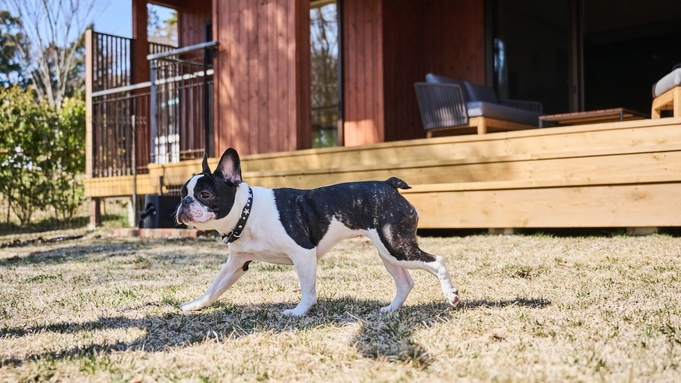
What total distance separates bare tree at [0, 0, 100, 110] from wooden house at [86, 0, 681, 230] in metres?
10.7

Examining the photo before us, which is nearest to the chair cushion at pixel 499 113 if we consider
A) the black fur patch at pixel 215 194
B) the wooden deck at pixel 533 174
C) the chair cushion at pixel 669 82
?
the wooden deck at pixel 533 174

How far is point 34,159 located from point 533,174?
8974 mm

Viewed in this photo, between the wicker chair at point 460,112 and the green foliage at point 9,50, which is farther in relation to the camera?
the green foliage at point 9,50

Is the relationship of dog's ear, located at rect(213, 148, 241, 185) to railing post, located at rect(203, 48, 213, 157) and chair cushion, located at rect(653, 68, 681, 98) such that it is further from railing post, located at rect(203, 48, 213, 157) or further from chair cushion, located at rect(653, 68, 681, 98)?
railing post, located at rect(203, 48, 213, 157)

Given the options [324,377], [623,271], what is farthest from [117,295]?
[623,271]

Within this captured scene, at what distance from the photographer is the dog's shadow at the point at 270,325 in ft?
9.16

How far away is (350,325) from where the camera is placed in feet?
10.7

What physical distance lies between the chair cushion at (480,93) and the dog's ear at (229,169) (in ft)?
23.3

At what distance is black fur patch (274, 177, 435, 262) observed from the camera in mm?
3521

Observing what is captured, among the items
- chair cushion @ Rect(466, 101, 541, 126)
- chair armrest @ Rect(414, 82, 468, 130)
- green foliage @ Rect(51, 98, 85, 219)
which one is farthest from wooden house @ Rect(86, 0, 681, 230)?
chair armrest @ Rect(414, 82, 468, 130)

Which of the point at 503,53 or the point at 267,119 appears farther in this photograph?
the point at 503,53

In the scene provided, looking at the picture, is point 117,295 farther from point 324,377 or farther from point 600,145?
point 600,145

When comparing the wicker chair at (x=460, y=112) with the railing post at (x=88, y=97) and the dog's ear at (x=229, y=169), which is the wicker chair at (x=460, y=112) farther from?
the railing post at (x=88, y=97)

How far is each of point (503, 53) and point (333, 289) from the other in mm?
8104
